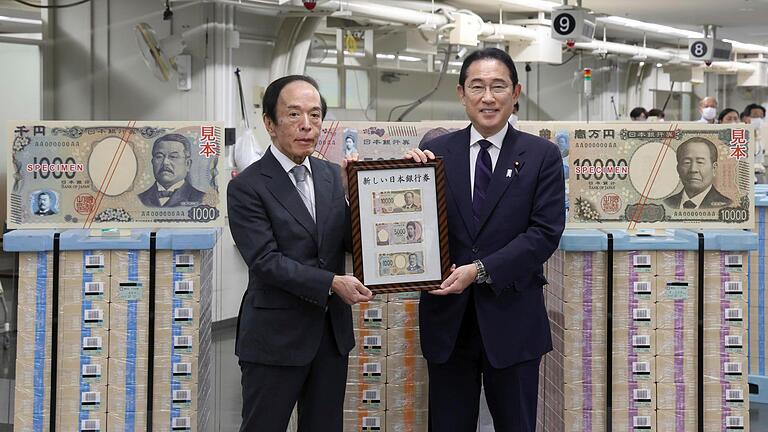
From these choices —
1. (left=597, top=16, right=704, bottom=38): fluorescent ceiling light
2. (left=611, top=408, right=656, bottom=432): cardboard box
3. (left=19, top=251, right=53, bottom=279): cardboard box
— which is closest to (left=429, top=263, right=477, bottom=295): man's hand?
(left=611, top=408, right=656, bottom=432): cardboard box

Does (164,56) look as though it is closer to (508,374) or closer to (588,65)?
(508,374)

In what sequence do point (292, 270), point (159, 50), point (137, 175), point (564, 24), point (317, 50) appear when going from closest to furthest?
point (292, 270)
point (137, 175)
point (159, 50)
point (317, 50)
point (564, 24)

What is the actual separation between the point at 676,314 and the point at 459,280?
119 cm

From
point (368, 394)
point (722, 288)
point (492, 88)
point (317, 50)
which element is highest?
point (317, 50)

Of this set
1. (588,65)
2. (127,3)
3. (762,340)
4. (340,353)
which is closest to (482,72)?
(340,353)

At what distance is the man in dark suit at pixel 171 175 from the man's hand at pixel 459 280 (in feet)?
3.89

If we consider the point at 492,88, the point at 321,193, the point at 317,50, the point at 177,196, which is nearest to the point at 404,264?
the point at 321,193

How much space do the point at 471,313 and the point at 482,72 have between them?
29.5 inches

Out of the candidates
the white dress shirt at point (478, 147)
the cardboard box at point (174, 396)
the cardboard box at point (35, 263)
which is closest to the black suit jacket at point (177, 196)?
the cardboard box at point (35, 263)

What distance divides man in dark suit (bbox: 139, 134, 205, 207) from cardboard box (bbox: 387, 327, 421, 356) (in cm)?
90

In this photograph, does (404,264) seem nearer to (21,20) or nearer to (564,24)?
(21,20)

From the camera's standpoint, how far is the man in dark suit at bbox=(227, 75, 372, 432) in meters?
3.00

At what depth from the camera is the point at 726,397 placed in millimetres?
3871

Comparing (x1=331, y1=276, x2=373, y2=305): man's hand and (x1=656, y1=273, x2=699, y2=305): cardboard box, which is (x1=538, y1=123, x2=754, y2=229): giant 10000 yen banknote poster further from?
(x1=331, y1=276, x2=373, y2=305): man's hand
